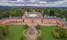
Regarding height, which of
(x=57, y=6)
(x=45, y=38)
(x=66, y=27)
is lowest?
(x=45, y=38)

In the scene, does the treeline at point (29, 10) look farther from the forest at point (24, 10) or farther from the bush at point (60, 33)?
the bush at point (60, 33)

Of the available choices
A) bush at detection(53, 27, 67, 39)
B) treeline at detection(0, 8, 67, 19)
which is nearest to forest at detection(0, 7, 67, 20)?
treeline at detection(0, 8, 67, 19)

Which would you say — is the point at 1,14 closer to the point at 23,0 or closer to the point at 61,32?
the point at 23,0

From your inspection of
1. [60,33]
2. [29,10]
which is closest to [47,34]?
[60,33]

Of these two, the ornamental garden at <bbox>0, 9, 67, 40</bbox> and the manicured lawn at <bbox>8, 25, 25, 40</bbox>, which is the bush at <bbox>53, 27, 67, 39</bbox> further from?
the manicured lawn at <bbox>8, 25, 25, 40</bbox>

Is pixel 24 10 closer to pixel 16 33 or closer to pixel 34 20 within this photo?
pixel 34 20

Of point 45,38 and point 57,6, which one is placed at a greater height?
point 57,6

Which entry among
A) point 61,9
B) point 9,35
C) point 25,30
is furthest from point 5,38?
point 61,9

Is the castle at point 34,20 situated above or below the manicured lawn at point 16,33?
above

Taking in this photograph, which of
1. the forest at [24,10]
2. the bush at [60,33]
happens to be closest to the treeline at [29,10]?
the forest at [24,10]
